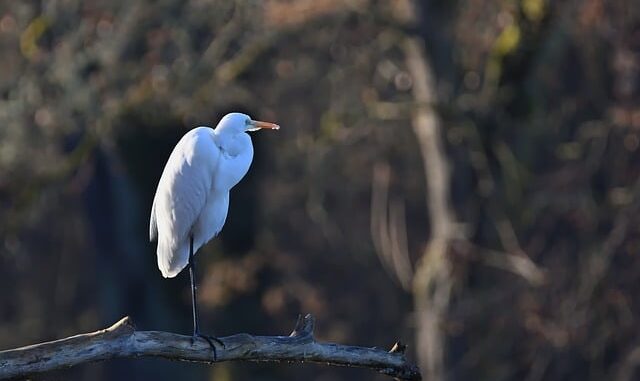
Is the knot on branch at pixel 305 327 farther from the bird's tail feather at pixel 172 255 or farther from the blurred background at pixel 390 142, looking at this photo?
the blurred background at pixel 390 142

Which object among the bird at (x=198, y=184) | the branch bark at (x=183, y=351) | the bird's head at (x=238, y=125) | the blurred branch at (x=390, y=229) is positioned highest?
the bird's head at (x=238, y=125)

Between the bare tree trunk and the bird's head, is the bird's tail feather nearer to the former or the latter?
the bird's head

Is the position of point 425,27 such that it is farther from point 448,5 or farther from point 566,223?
point 566,223

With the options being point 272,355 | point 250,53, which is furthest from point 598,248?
point 272,355

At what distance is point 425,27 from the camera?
11.6m

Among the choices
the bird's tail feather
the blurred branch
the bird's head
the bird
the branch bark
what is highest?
the bird's head

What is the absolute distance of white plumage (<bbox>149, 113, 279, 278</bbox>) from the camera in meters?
6.37

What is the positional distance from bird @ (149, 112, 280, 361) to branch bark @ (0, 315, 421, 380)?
96 cm

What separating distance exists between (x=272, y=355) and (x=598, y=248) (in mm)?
6945

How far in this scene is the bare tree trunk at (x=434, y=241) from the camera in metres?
11.7

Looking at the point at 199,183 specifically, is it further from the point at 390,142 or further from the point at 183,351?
the point at 390,142

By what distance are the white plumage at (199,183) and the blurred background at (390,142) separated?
4073 mm

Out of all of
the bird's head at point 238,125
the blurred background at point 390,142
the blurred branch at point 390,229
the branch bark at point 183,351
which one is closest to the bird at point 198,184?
the bird's head at point 238,125

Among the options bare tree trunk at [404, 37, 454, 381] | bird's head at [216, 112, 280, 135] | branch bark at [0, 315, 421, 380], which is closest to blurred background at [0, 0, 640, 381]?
bare tree trunk at [404, 37, 454, 381]
